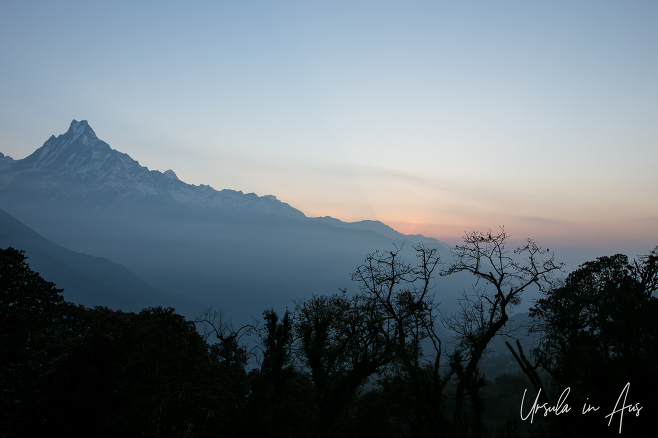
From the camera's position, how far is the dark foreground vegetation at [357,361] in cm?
1641

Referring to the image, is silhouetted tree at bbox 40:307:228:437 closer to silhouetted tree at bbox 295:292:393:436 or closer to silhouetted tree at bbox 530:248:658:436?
silhouetted tree at bbox 295:292:393:436

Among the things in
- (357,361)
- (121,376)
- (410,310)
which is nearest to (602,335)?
(410,310)

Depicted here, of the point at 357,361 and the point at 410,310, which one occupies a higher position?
the point at 410,310

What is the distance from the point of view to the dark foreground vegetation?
16.4m

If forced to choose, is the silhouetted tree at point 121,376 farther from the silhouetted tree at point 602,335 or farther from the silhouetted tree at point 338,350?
the silhouetted tree at point 602,335

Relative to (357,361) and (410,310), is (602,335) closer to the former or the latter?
(410,310)

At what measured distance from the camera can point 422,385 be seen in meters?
17.2

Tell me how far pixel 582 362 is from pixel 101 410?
87.1 feet

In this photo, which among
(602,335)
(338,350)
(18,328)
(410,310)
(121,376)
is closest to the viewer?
(338,350)

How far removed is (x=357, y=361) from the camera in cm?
1783

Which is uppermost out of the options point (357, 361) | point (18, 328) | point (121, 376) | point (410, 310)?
point (410, 310)

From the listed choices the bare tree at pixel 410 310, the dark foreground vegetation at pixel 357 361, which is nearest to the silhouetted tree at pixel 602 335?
the dark foreground vegetation at pixel 357 361

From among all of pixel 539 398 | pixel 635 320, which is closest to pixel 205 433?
pixel 539 398

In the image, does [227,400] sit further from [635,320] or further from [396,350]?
[635,320]
